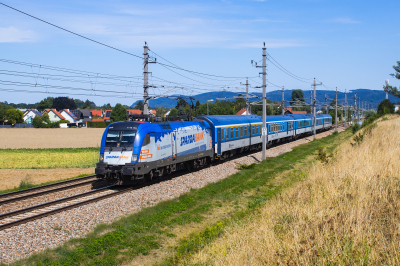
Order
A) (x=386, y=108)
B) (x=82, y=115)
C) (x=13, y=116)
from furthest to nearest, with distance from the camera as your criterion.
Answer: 1. (x=82, y=115)
2. (x=13, y=116)
3. (x=386, y=108)

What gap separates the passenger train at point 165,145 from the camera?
51.1 feet

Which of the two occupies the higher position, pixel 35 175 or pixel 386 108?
pixel 386 108

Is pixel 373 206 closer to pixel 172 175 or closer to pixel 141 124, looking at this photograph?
pixel 141 124

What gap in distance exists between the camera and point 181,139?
19406mm

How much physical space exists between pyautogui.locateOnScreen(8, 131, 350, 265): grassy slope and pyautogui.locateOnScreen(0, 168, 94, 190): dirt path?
34.0 feet

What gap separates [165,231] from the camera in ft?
32.6

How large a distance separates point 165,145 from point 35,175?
991cm

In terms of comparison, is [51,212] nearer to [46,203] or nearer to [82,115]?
[46,203]

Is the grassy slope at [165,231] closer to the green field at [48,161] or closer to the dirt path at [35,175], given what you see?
Result: the dirt path at [35,175]

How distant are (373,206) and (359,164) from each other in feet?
13.8

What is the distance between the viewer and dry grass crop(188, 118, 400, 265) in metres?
5.37

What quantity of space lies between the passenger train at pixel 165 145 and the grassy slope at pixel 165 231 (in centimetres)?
303

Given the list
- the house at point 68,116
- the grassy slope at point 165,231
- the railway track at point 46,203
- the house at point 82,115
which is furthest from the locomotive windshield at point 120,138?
the house at point 82,115

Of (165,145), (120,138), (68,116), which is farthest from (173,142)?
(68,116)
